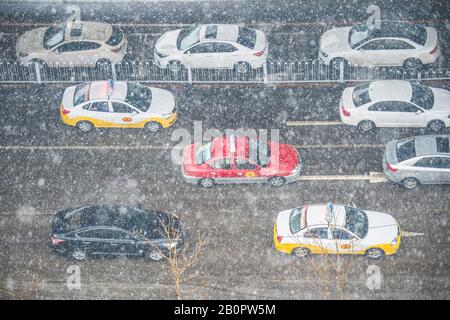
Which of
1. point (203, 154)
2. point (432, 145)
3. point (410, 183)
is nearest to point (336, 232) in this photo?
point (410, 183)

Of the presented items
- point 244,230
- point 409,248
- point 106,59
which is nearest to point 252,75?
point 106,59

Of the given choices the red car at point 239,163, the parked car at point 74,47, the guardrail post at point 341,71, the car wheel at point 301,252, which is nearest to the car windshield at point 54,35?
the parked car at point 74,47

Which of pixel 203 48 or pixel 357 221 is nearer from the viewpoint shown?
pixel 357 221

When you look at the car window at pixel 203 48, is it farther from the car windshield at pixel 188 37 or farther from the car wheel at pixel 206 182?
the car wheel at pixel 206 182

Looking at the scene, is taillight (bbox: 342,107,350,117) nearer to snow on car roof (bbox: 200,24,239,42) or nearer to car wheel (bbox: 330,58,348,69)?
car wheel (bbox: 330,58,348,69)

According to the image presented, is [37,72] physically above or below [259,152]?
above

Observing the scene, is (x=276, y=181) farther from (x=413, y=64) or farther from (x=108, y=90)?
(x=413, y=64)

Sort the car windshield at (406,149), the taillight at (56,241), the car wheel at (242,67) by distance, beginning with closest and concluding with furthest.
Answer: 1. the taillight at (56,241)
2. the car windshield at (406,149)
3. the car wheel at (242,67)
